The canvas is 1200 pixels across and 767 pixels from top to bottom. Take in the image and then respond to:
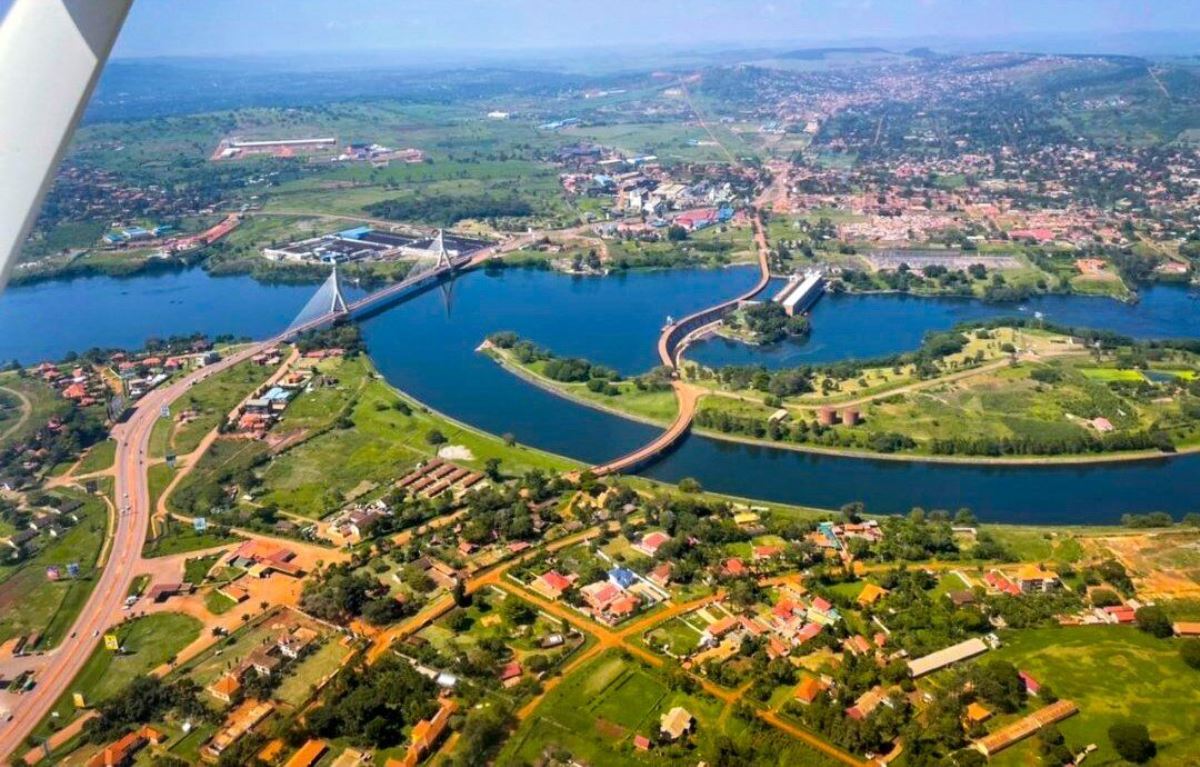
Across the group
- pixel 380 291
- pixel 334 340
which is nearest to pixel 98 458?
pixel 334 340

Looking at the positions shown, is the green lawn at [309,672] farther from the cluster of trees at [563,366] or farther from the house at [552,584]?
the cluster of trees at [563,366]

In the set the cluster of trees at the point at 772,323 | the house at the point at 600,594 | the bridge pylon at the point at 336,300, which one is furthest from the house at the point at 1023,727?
the bridge pylon at the point at 336,300

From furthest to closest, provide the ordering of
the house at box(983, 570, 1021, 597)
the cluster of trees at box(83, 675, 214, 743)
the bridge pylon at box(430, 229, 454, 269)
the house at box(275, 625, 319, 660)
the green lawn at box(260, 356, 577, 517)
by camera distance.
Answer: the bridge pylon at box(430, 229, 454, 269), the green lawn at box(260, 356, 577, 517), the house at box(983, 570, 1021, 597), the house at box(275, 625, 319, 660), the cluster of trees at box(83, 675, 214, 743)

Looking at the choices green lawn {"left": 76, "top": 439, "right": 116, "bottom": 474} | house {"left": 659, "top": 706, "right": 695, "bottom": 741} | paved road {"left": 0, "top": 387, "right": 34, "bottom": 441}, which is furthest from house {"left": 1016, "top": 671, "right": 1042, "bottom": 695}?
paved road {"left": 0, "top": 387, "right": 34, "bottom": 441}

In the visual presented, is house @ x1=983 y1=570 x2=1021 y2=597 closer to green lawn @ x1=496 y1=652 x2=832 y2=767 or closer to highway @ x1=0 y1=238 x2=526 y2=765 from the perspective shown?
green lawn @ x1=496 y1=652 x2=832 y2=767

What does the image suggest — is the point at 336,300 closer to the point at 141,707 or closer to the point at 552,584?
the point at 552,584

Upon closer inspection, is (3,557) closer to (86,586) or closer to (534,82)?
(86,586)
